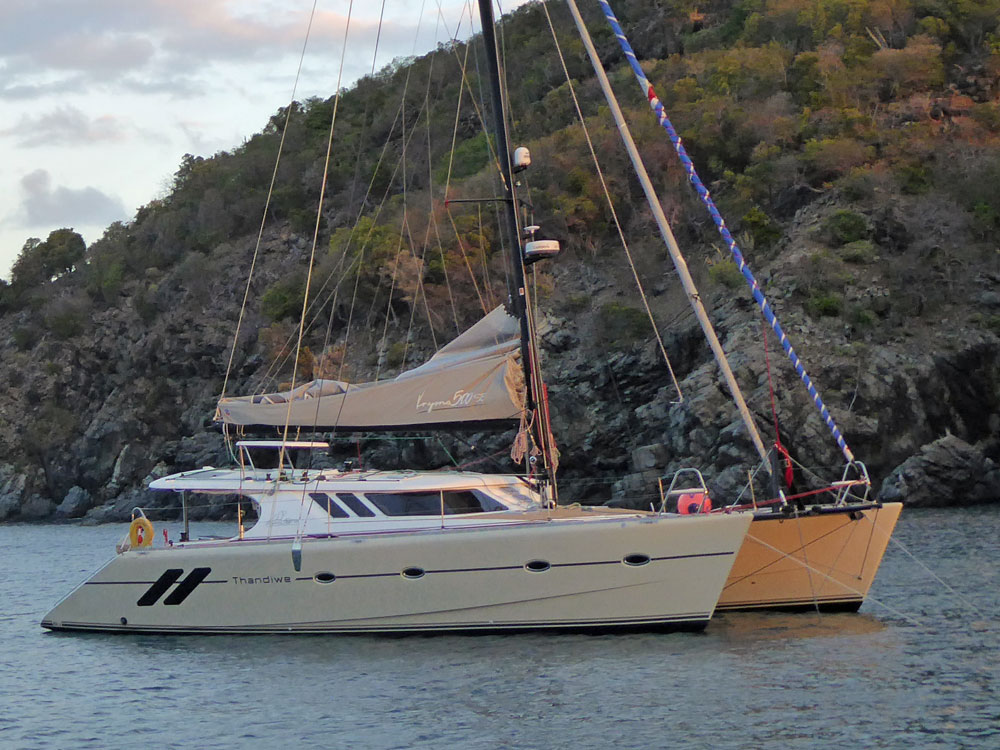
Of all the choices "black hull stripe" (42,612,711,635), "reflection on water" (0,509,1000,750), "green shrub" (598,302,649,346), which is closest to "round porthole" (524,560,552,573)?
"black hull stripe" (42,612,711,635)

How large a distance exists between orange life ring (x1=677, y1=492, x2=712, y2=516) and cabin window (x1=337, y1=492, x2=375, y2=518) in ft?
15.3

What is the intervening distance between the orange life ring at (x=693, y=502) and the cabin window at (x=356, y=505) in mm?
4663

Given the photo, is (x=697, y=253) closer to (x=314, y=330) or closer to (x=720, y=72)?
(x=720, y=72)

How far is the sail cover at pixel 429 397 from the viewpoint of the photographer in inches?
704

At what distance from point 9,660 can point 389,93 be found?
69.5 metres

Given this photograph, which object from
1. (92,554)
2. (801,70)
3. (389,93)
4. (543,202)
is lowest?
(92,554)

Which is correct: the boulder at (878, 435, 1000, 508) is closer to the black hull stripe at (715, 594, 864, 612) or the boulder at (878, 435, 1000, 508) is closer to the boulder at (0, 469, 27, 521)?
the black hull stripe at (715, 594, 864, 612)

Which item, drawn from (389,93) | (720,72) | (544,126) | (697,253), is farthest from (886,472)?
(389,93)

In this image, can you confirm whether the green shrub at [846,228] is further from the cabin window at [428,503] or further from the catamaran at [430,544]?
the cabin window at [428,503]

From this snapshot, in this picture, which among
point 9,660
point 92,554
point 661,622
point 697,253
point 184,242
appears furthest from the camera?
point 184,242

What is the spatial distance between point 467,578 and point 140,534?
18.8 feet

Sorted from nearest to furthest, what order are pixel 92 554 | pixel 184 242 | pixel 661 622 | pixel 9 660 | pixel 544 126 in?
pixel 661 622, pixel 9 660, pixel 92 554, pixel 544 126, pixel 184 242

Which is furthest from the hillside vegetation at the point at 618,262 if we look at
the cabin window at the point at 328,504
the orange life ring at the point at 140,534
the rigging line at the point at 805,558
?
the rigging line at the point at 805,558

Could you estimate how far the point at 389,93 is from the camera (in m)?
82.9
